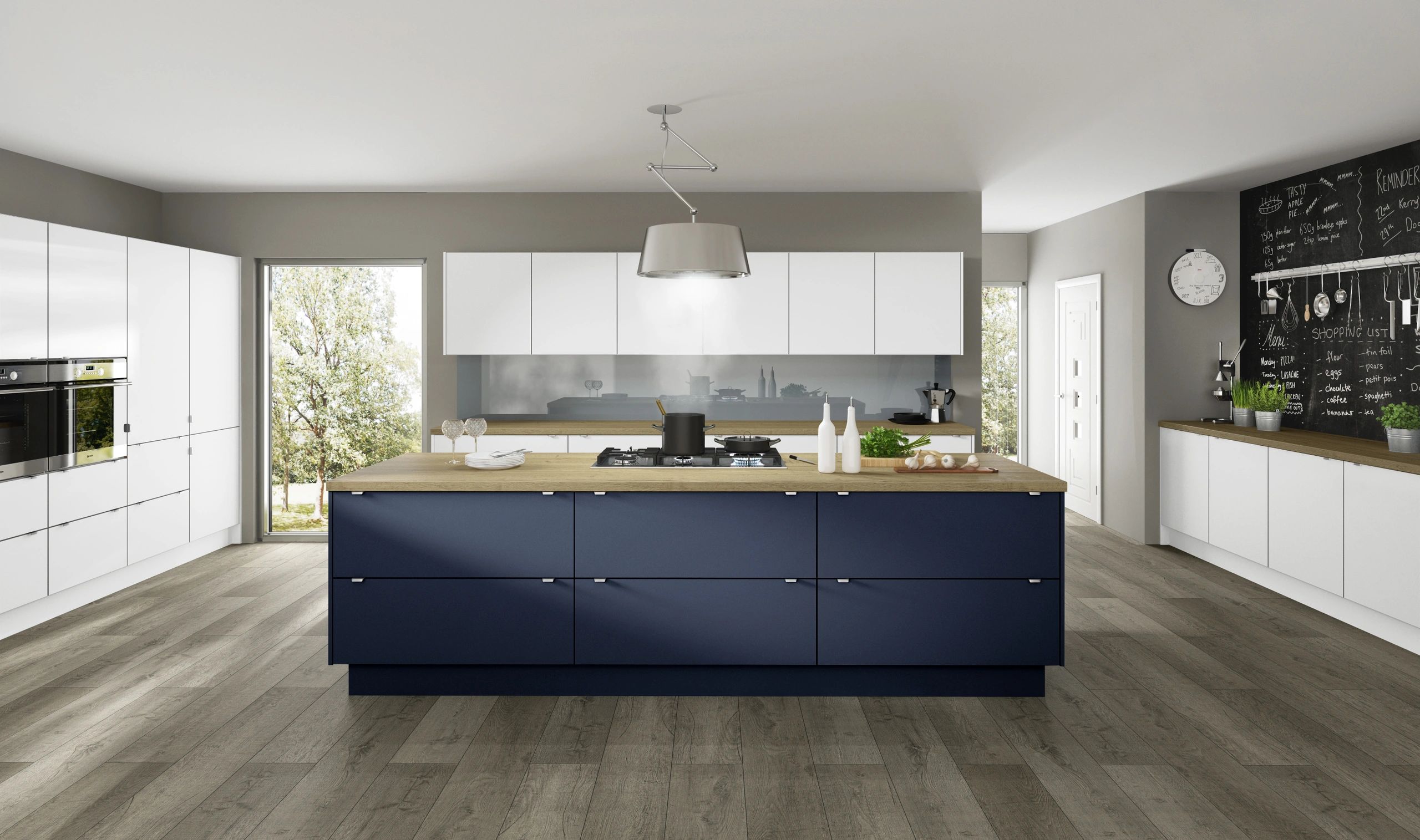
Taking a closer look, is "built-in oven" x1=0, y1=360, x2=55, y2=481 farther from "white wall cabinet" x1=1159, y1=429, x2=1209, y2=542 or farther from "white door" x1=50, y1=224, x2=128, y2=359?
"white wall cabinet" x1=1159, y1=429, x2=1209, y2=542

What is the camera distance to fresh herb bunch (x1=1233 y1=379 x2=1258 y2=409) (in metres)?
5.60

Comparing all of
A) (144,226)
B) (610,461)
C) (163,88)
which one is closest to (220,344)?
(144,226)

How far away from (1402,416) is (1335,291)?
4.54 feet

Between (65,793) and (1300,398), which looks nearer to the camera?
(65,793)

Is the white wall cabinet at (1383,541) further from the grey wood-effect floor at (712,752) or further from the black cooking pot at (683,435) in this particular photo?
the black cooking pot at (683,435)

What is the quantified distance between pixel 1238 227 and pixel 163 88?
249 inches

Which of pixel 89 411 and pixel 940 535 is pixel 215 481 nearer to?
pixel 89 411

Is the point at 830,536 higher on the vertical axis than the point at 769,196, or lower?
lower

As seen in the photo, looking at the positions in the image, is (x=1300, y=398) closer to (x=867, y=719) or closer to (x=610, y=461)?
(x=867, y=719)

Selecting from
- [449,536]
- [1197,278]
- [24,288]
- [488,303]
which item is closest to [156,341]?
[24,288]

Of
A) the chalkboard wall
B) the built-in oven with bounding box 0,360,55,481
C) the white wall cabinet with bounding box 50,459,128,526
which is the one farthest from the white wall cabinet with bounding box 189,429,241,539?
the chalkboard wall

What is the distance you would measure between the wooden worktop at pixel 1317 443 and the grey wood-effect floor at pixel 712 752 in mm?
823

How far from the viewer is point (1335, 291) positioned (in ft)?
17.5

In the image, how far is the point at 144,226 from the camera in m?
6.01
